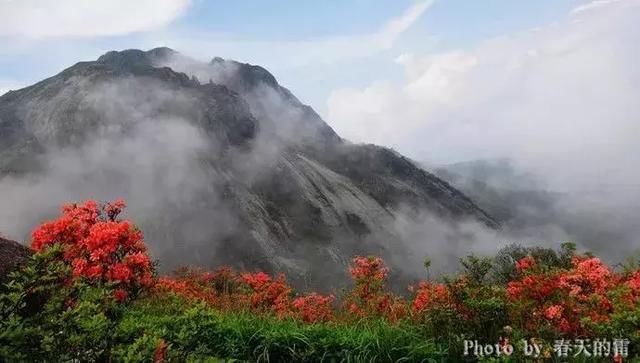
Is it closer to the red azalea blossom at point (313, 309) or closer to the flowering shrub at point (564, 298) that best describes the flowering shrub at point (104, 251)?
the red azalea blossom at point (313, 309)

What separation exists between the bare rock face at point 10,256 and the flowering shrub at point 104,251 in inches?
7.4

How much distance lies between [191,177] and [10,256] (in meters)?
74.8

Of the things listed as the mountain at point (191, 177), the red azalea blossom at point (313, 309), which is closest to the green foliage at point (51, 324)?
the red azalea blossom at point (313, 309)

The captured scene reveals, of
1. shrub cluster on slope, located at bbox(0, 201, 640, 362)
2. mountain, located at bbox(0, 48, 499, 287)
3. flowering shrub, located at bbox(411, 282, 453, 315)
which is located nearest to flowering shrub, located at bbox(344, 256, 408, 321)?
shrub cluster on slope, located at bbox(0, 201, 640, 362)

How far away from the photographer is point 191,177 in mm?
81500

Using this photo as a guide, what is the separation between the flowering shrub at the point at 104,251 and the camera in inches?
320

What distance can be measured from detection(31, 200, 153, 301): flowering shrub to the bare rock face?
189mm

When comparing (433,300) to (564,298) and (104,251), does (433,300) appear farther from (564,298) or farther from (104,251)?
(104,251)

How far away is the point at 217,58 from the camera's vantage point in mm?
156750

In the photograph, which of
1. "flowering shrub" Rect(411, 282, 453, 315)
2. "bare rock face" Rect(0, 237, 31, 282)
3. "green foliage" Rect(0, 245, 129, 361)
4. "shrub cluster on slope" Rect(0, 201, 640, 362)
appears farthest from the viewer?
"bare rock face" Rect(0, 237, 31, 282)

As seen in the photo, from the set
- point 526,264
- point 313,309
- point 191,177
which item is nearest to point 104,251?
point 313,309

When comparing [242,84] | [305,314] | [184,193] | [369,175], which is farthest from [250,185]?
[305,314]

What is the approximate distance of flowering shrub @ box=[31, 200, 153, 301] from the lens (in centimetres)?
813

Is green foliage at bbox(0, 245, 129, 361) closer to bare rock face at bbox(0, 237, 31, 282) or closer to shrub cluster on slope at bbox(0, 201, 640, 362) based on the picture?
shrub cluster on slope at bbox(0, 201, 640, 362)
